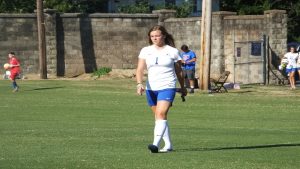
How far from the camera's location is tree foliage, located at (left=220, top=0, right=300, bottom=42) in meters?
61.1

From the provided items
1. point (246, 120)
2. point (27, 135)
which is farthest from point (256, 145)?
point (246, 120)

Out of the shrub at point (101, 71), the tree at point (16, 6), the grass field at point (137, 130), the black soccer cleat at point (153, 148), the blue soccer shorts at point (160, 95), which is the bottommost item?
the shrub at point (101, 71)

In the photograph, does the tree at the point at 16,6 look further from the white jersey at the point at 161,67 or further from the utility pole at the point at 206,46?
the white jersey at the point at 161,67

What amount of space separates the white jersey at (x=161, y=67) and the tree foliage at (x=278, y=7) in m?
46.5

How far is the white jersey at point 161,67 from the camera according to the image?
47.2 feet

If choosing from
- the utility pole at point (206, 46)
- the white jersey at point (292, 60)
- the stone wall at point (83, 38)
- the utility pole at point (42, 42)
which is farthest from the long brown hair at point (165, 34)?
the utility pole at point (42, 42)

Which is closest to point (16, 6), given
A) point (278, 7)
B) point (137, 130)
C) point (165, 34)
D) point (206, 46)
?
point (278, 7)

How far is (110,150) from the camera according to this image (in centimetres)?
1461

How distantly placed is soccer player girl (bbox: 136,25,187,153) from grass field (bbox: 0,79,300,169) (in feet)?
1.49

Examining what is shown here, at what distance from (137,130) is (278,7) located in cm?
4450

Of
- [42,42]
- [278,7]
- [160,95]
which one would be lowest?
[42,42]

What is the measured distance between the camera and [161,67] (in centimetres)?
1442

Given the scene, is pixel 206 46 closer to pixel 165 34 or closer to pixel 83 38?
pixel 83 38

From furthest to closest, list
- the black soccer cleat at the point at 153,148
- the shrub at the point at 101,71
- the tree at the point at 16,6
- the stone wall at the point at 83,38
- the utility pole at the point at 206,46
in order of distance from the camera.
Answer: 1. the tree at the point at 16,6
2. the stone wall at the point at 83,38
3. the shrub at the point at 101,71
4. the utility pole at the point at 206,46
5. the black soccer cleat at the point at 153,148
